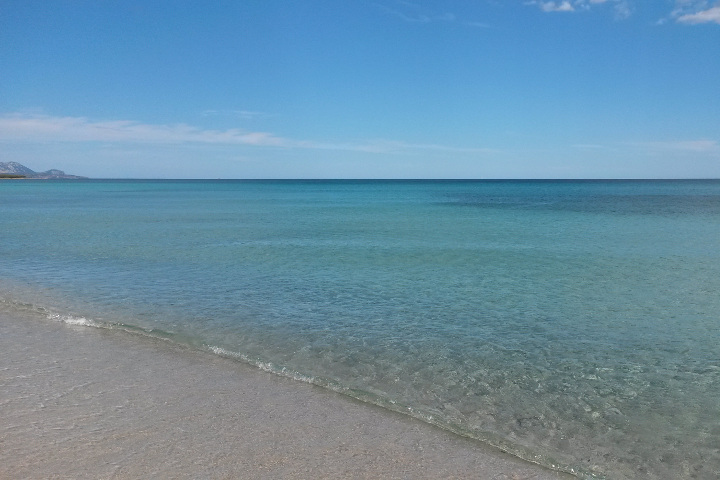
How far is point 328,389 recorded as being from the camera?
8203 millimetres

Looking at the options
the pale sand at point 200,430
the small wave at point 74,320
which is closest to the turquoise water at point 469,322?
the small wave at point 74,320

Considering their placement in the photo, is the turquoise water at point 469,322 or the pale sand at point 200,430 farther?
the turquoise water at point 469,322

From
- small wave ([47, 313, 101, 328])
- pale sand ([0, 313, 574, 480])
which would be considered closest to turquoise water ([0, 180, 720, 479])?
small wave ([47, 313, 101, 328])

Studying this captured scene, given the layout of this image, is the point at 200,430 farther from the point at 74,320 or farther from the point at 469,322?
the point at 469,322

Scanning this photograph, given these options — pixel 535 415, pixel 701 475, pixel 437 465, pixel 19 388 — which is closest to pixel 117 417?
pixel 19 388

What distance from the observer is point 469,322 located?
11922 mm

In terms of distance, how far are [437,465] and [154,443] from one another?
3198mm

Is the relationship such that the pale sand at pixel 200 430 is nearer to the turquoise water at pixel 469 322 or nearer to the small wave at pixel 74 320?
the turquoise water at pixel 469 322

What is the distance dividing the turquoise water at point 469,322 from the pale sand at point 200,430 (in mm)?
610

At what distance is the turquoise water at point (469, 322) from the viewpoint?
722cm

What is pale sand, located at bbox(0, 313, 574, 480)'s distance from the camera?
5805 mm

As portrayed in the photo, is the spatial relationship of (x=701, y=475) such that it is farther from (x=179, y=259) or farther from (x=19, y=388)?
(x=179, y=259)

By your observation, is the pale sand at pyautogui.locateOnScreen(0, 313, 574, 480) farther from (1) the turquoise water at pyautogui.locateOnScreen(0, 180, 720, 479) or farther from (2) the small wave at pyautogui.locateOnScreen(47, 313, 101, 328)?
(2) the small wave at pyautogui.locateOnScreen(47, 313, 101, 328)

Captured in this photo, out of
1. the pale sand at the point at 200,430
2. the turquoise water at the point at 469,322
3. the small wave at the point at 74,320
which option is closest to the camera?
the pale sand at the point at 200,430
